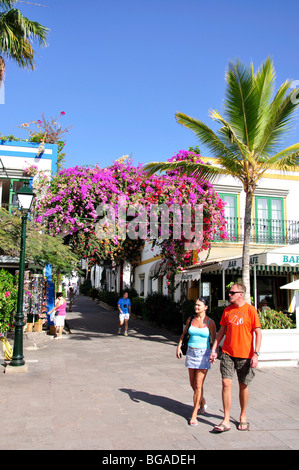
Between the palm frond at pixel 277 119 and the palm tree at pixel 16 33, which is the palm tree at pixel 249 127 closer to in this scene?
the palm frond at pixel 277 119

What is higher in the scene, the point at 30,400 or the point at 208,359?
the point at 208,359

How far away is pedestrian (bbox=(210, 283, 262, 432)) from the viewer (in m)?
4.91

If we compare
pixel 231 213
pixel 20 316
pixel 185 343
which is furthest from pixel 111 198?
pixel 185 343

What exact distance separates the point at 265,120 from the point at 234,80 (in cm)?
128

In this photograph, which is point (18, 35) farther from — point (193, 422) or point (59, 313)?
point (193, 422)

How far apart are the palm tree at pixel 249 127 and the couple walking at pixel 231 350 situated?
16.1 feet

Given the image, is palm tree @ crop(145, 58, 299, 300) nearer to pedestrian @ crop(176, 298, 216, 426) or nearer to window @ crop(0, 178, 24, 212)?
pedestrian @ crop(176, 298, 216, 426)

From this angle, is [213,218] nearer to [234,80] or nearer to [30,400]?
[234,80]

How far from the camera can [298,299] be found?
10.8 metres

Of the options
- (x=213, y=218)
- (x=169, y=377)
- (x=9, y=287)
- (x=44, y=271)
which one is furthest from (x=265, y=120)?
(x=44, y=271)

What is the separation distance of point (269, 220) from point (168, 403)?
11.7m

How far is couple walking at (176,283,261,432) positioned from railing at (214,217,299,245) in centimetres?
1088

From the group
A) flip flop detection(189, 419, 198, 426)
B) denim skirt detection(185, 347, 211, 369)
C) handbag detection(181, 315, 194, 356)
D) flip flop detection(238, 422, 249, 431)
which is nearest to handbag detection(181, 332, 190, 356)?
handbag detection(181, 315, 194, 356)

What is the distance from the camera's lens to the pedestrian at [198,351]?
5.17 m
